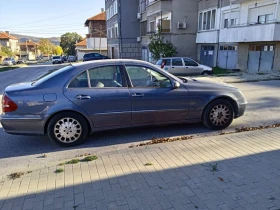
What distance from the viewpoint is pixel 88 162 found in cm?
363

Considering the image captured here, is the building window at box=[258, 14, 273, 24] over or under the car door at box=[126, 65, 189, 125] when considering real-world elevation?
over

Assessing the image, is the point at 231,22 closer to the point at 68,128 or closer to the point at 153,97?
the point at 153,97

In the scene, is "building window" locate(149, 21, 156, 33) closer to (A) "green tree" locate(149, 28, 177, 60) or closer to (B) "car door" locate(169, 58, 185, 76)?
(A) "green tree" locate(149, 28, 177, 60)

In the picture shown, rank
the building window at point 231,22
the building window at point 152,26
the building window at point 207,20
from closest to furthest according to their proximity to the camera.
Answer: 1. the building window at point 231,22
2. the building window at point 207,20
3. the building window at point 152,26

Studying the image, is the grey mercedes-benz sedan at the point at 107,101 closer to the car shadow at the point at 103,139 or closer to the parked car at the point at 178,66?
the car shadow at the point at 103,139

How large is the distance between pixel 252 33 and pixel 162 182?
52.9ft

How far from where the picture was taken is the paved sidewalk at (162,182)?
264 centimetres

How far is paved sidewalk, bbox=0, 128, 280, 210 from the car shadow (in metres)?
0.75

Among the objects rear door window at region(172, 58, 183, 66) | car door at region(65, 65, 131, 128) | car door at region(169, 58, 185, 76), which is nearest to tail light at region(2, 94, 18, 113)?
car door at region(65, 65, 131, 128)

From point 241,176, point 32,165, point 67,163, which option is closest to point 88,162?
point 67,163

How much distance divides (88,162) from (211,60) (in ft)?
65.3

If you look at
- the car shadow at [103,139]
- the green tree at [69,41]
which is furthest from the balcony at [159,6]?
the green tree at [69,41]

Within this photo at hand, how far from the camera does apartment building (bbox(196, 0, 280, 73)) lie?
15.5 metres

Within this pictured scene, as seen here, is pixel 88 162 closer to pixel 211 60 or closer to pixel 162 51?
pixel 162 51
